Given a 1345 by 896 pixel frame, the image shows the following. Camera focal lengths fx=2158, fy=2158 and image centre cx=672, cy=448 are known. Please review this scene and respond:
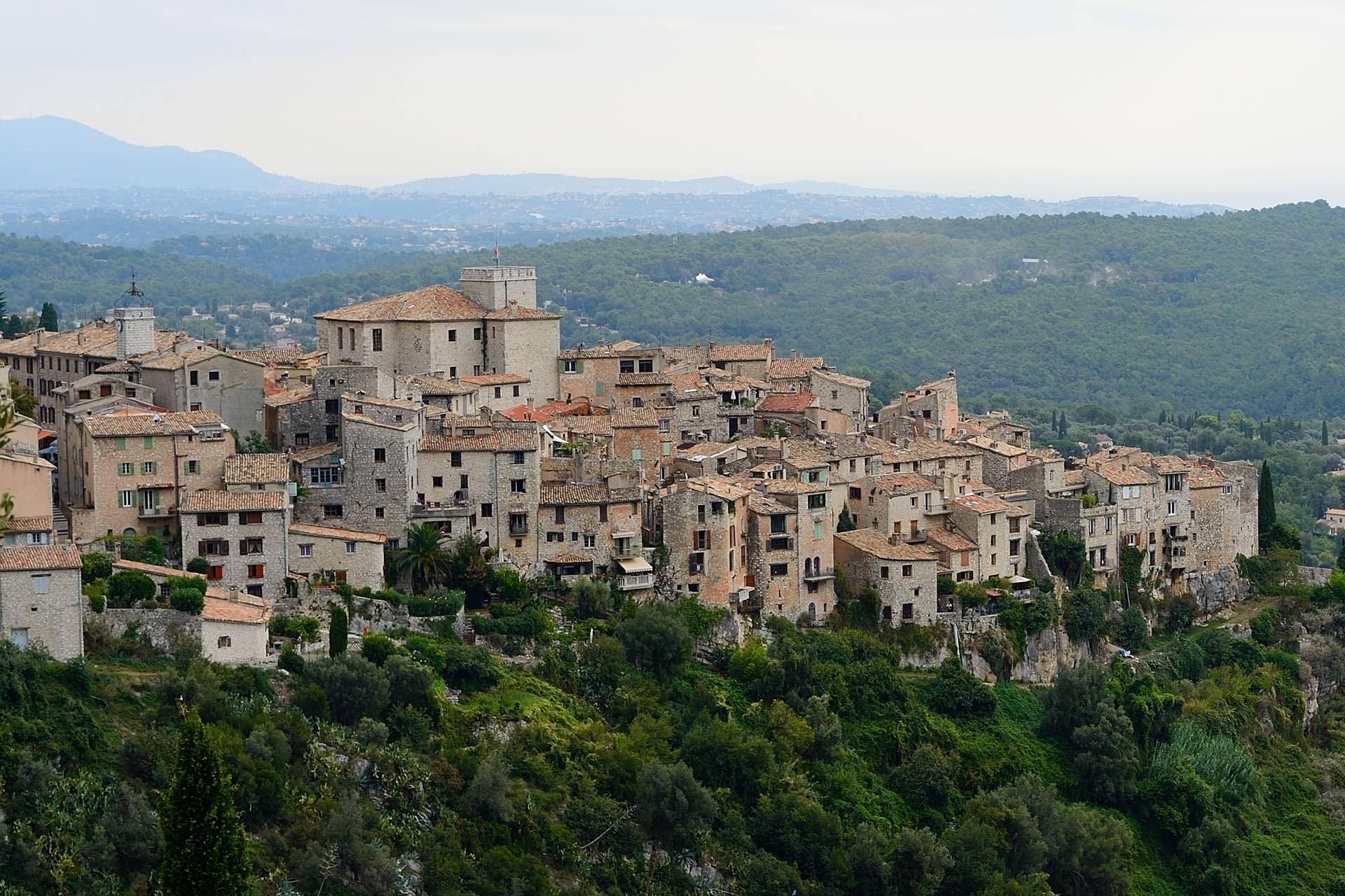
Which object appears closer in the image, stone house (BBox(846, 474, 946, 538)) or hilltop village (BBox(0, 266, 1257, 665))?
hilltop village (BBox(0, 266, 1257, 665))

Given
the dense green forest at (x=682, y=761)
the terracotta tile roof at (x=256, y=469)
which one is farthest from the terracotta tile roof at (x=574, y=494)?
the terracotta tile roof at (x=256, y=469)

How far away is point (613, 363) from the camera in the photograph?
6406 centimetres

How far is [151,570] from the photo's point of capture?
43.6 m

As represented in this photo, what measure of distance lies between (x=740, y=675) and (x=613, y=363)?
15.7 metres

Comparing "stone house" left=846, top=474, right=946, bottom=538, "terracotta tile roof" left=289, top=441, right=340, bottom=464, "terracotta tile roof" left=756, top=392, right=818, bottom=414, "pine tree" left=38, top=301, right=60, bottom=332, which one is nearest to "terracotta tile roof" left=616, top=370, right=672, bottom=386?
"terracotta tile roof" left=756, top=392, right=818, bottom=414

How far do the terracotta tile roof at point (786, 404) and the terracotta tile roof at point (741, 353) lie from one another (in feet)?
13.7

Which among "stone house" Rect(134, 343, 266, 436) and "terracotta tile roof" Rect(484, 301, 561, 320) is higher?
"terracotta tile roof" Rect(484, 301, 561, 320)

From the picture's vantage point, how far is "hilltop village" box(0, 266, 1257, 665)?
151ft

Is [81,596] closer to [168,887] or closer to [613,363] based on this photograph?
[168,887]

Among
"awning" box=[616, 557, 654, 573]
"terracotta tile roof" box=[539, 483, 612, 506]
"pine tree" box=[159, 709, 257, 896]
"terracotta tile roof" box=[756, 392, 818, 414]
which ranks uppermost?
"terracotta tile roof" box=[756, 392, 818, 414]

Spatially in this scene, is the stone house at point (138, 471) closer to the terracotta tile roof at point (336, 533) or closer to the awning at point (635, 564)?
the terracotta tile roof at point (336, 533)

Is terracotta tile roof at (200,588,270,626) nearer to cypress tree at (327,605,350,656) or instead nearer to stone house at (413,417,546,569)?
cypress tree at (327,605,350,656)

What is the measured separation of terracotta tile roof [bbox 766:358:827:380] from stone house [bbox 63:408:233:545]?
23.8 meters

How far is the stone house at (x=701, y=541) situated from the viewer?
5172 cm
